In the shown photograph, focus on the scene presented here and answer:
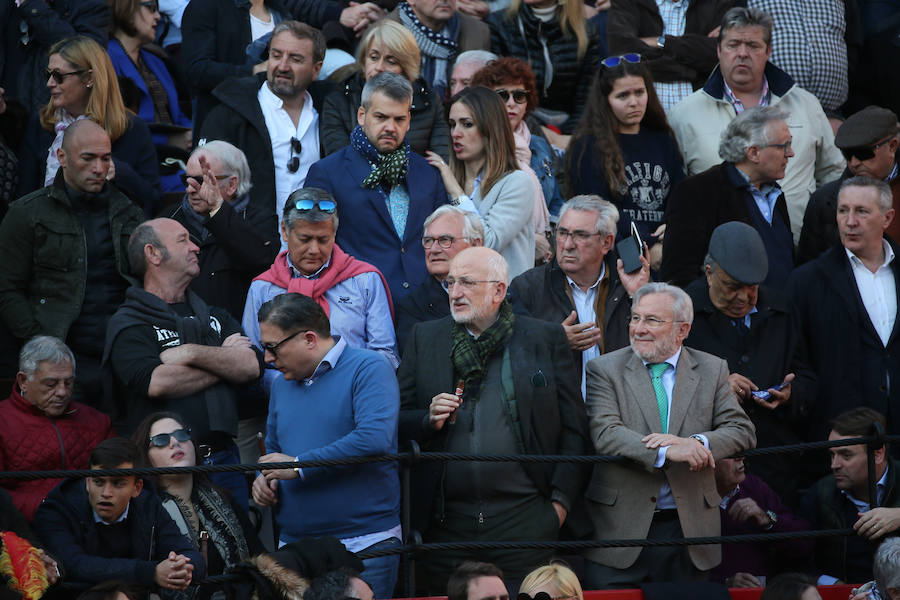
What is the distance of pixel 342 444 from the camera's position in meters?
6.15

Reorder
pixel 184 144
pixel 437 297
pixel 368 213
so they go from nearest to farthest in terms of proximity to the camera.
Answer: pixel 437 297 → pixel 368 213 → pixel 184 144

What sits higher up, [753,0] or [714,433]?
[753,0]

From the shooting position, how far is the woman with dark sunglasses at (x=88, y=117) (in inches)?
336

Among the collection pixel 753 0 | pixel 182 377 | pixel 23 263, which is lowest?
pixel 182 377

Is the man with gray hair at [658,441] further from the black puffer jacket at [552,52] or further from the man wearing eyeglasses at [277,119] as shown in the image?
the black puffer jacket at [552,52]

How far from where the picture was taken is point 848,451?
707cm

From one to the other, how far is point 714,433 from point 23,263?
383 centimetres

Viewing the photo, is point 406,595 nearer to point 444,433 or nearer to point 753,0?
point 444,433

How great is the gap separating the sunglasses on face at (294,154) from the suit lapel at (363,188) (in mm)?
749

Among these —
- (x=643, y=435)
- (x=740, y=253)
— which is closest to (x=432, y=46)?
(x=740, y=253)

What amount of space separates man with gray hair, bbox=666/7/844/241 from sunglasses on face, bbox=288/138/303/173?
245 cm

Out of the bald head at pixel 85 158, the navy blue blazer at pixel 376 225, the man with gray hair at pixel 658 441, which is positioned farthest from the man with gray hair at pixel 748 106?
the bald head at pixel 85 158

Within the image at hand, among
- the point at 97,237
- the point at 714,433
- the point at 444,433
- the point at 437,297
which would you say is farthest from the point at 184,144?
the point at 714,433

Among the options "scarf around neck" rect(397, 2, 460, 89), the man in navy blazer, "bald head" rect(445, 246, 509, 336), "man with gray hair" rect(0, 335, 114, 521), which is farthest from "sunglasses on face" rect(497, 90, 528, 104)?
"man with gray hair" rect(0, 335, 114, 521)
